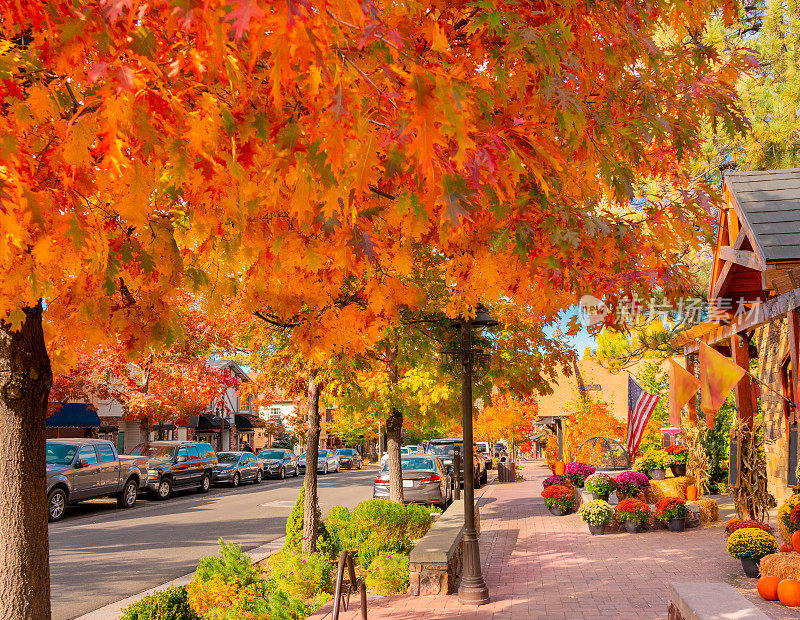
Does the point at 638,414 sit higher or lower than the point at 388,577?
higher

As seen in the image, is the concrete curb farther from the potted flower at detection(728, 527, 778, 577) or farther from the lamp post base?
the potted flower at detection(728, 527, 778, 577)

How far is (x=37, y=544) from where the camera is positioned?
4707 mm

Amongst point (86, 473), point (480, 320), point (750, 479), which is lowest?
point (86, 473)

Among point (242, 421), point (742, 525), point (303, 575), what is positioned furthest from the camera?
point (242, 421)

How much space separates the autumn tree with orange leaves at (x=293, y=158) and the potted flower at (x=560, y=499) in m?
12.4

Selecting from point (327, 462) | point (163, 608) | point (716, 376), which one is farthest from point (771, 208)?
point (327, 462)

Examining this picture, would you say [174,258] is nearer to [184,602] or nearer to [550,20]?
[550,20]

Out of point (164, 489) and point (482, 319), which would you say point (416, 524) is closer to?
point (482, 319)

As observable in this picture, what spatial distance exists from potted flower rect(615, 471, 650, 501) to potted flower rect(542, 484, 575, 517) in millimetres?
2118

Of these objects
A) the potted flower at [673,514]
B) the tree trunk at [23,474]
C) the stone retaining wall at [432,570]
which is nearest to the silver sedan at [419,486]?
the potted flower at [673,514]

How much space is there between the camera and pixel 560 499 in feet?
58.3

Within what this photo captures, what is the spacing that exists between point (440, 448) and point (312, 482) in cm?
2093

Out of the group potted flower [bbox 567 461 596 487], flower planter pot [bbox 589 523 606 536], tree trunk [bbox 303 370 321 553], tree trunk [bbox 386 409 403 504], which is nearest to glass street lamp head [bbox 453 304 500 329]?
tree trunk [bbox 303 370 321 553]

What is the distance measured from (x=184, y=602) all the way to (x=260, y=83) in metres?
4.71
